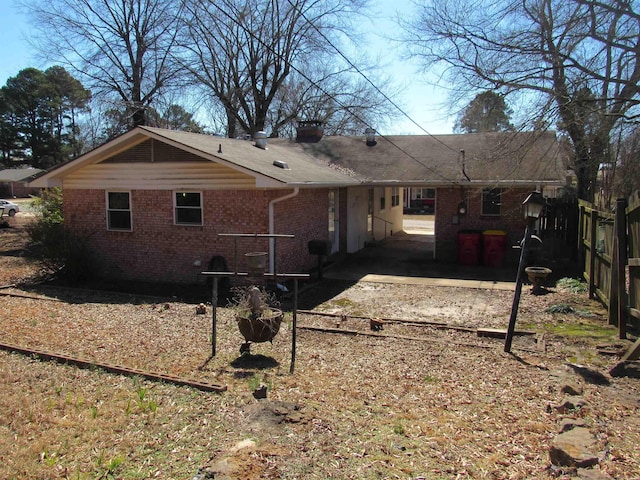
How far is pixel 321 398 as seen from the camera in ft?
19.1

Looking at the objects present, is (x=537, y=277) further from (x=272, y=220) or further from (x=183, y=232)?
(x=183, y=232)

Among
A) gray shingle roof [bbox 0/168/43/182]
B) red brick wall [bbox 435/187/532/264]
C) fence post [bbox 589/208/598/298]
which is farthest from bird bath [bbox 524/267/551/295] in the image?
gray shingle roof [bbox 0/168/43/182]

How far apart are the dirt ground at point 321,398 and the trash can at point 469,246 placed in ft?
18.6

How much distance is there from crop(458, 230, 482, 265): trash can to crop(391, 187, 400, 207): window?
791 centimetres

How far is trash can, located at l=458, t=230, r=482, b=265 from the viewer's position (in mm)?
16031

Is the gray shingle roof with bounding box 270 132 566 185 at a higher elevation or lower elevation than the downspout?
higher

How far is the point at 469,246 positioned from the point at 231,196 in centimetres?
752

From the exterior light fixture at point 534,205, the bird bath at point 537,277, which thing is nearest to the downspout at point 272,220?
the bird bath at point 537,277

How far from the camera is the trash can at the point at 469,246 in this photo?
1603 cm

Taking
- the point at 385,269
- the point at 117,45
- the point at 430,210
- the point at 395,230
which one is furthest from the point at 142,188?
the point at 430,210

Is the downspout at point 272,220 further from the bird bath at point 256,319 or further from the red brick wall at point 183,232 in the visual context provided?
the bird bath at point 256,319

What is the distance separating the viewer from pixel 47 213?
1603 centimetres

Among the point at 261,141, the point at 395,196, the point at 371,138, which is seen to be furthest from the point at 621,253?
the point at 395,196

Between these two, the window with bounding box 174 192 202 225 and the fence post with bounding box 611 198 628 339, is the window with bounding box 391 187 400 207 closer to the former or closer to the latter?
the window with bounding box 174 192 202 225
